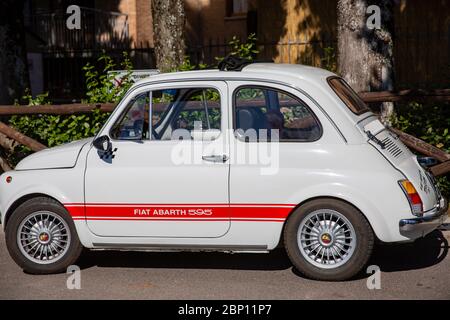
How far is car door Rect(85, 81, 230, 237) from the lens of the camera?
7008mm

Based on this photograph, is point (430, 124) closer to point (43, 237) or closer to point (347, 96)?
point (347, 96)

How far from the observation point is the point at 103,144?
729cm

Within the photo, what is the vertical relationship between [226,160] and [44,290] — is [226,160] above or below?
above

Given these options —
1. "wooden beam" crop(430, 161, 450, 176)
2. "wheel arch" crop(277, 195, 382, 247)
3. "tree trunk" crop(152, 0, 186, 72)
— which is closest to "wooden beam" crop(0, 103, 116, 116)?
"tree trunk" crop(152, 0, 186, 72)

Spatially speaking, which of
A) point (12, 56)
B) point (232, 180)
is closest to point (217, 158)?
point (232, 180)

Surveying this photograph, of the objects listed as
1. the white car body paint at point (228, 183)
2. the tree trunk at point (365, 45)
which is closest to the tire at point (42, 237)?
the white car body paint at point (228, 183)

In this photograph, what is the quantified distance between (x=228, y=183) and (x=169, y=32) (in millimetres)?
6137

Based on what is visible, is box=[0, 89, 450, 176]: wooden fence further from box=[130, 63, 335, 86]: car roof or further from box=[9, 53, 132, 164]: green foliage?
box=[130, 63, 335, 86]: car roof

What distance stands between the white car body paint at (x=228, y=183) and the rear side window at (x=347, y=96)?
4.2 inches

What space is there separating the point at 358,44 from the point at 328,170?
14.5 ft

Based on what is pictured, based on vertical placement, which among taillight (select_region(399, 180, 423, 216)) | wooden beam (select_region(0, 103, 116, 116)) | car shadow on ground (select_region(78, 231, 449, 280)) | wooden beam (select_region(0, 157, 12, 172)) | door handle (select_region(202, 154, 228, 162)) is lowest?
car shadow on ground (select_region(78, 231, 449, 280))

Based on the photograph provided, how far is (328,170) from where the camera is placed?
6.82 meters
